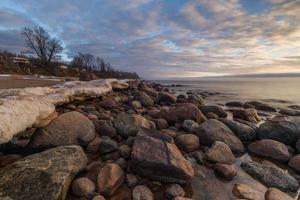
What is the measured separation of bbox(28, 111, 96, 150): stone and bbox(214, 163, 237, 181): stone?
9.18 feet

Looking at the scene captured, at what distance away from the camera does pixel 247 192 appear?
3.42 m

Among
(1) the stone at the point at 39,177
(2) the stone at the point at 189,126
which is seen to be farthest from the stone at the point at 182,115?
(1) the stone at the point at 39,177

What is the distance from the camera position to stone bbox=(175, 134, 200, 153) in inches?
190

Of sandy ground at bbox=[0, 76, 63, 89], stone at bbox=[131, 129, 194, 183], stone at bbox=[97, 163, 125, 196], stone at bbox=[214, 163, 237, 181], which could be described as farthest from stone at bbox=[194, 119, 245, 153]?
sandy ground at bbox=[0, 76, 63, 89]

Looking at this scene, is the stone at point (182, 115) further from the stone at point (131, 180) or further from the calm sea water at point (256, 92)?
the calm sea water at point (256, 92)

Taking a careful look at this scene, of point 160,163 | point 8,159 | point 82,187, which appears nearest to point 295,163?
point 160,163

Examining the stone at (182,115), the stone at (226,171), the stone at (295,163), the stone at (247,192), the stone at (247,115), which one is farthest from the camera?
the stone at (247,115)

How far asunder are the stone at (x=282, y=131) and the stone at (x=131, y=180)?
4.23m

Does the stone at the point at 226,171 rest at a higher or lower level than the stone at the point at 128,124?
lower

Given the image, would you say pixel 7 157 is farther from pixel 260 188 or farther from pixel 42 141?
pixel 260 188

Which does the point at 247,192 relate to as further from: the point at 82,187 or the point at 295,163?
the point at 82,187

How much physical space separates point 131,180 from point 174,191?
0.73m

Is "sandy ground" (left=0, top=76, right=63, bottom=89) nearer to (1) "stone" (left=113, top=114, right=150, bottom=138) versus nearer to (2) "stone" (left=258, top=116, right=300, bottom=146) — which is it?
(1) "stone" (left=113, top=114, right=150, bottom=138)

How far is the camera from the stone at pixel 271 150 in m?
4.73
